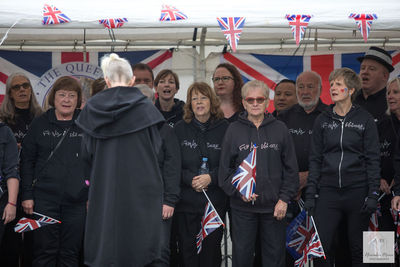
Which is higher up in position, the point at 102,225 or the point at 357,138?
the point at 357,138

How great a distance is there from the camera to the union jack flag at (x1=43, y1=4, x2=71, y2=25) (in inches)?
157

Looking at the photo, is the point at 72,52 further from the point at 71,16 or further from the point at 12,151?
the point at 12,151

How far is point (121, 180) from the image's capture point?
2773 millimetres

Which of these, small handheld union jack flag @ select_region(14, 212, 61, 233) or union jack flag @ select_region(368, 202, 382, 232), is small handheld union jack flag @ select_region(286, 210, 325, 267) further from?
small handheld union jack flag @ select_region(14, 212, 61, 233)

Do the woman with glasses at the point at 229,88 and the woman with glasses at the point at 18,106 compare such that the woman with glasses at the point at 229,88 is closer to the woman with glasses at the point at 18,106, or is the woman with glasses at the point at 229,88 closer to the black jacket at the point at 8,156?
the woman with glasses at the point at 18,106

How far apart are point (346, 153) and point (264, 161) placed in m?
0.63

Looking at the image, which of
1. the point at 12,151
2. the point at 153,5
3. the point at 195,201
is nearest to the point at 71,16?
the point at 153,5

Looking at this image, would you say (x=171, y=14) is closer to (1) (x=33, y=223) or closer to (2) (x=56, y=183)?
(2) (x=56, y=183)

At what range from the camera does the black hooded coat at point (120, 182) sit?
2.75 metres

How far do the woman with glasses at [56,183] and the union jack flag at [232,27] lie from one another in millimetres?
1349

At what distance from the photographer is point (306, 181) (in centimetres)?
418

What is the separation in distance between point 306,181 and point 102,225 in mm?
2025

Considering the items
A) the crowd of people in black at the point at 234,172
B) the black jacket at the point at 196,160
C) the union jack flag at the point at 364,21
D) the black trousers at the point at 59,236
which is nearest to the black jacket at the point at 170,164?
the crowd of people in black at the point at 234,172

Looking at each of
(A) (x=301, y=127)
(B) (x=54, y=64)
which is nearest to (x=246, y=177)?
(A) (x=301, y=127)
